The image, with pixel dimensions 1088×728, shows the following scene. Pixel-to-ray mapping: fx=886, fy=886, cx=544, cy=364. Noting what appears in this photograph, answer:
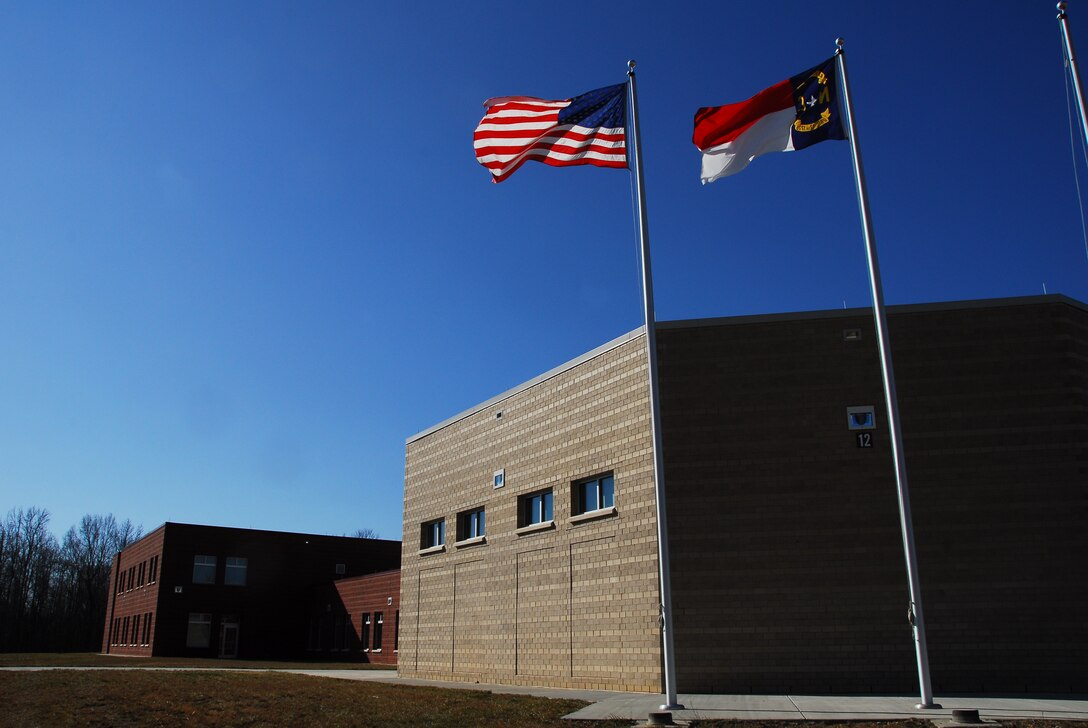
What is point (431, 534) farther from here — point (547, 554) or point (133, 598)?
point (133, 598)

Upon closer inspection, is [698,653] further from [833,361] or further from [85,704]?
[85,704]

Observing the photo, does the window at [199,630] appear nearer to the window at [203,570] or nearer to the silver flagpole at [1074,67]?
the window at [203,570]

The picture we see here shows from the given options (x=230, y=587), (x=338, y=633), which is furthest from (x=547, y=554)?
(x=230, y=587)

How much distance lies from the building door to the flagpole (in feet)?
149

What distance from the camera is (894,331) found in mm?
18391

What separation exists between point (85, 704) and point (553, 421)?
1208cm

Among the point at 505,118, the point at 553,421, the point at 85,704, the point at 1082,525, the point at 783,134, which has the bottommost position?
the point at 85,704

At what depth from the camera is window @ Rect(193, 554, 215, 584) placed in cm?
5156

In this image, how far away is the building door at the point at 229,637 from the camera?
168 feet

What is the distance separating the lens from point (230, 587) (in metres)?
52.2

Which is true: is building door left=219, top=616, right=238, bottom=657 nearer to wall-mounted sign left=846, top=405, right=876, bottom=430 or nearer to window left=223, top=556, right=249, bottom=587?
window left=223, top=556, right=249, bottom=587

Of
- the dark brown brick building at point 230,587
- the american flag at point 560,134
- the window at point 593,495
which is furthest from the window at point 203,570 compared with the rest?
the american flag at point 560,134

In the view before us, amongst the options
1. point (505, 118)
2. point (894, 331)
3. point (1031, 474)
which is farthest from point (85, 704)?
point (1031, 474)

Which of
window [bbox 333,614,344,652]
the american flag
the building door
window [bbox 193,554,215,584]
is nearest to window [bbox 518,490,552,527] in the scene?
the american flag
